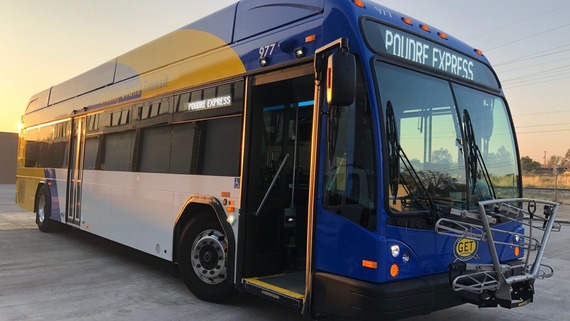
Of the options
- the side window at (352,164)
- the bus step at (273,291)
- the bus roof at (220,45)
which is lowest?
the bus step at (273,291)

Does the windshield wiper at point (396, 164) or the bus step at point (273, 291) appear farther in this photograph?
the bus step at point (273, 291)

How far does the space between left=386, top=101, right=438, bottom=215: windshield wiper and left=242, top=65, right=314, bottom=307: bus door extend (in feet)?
4.07

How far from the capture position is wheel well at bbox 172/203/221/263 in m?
5.23

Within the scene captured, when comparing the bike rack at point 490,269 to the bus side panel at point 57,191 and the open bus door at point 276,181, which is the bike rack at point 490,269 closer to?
the open bus door at point 276,181

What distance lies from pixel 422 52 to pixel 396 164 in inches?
47.6

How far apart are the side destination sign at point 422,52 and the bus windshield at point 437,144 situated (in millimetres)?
153

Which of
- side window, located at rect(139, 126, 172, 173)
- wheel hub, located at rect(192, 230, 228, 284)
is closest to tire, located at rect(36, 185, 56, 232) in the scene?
side window, located at rect(139, 126, 172, 173)

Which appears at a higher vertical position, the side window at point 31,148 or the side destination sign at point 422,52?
the side destination sign at point 422,52

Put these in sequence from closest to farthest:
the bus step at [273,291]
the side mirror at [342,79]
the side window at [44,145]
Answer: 1. the side mirror at [342,79]
2. the bus step at [273,291]
3. the side window at [44,145]

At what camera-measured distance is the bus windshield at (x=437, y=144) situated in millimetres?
3678

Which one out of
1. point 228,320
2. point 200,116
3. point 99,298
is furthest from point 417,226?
point 99,298

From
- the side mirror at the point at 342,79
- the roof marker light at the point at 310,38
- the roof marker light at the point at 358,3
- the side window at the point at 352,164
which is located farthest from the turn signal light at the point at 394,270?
the roof marker light at the point at 358,3

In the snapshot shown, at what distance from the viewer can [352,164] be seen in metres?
3.66

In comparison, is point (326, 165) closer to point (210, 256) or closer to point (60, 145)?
point (210, 256)
